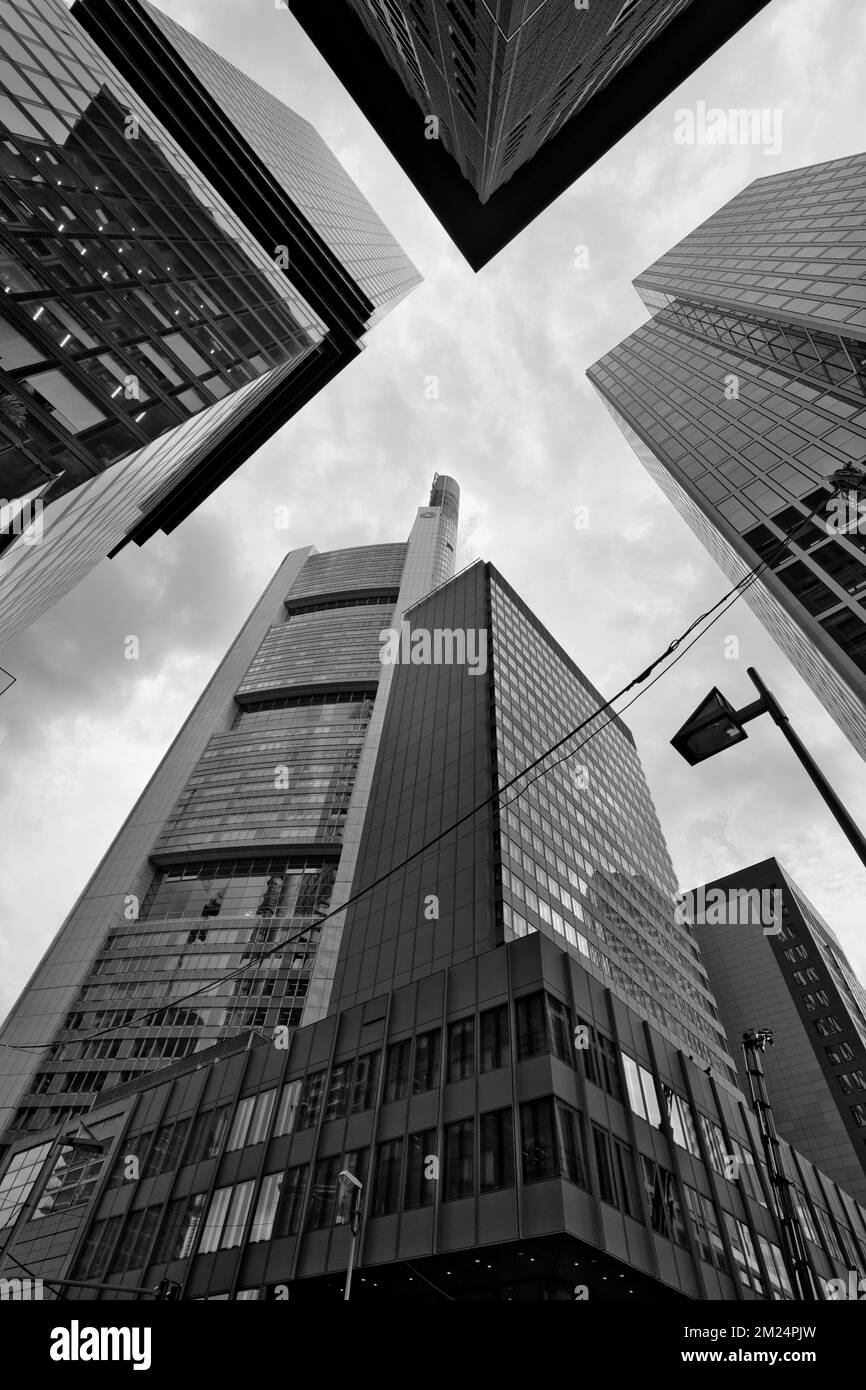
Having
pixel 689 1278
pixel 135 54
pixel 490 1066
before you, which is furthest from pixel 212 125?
pixel 689 1278

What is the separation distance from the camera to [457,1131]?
1017 inches

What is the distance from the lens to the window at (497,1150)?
23.5 meters

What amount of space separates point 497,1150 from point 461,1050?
14.6 ft

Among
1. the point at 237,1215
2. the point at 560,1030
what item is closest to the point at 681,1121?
the point at 560,1030

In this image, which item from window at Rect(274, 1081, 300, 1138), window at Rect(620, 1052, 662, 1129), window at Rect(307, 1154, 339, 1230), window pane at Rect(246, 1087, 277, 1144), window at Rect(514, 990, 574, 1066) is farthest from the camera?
window pane at Rect(246, 1087, 277, 1144)

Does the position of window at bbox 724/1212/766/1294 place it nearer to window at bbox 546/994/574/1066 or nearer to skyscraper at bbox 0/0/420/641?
window at bbox 546/994/574/1066

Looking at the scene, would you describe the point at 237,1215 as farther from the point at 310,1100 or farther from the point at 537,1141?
the point at 537,1141

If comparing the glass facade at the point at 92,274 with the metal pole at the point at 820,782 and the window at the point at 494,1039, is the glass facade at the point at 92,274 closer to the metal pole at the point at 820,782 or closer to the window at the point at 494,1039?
the metal pole at the point at 820,782

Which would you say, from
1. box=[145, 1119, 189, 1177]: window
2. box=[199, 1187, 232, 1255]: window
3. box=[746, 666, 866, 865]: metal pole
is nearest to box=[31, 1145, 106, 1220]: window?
box=[145, 1119, 189, 1177]: window

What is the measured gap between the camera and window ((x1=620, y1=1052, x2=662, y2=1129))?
2848 cm

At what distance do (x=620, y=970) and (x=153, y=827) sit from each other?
60753mm

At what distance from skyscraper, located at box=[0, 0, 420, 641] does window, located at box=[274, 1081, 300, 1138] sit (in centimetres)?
2371

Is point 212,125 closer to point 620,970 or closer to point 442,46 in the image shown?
point 442,46

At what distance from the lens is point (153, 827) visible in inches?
3521
